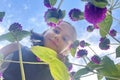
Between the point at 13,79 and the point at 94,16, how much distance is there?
153 cm

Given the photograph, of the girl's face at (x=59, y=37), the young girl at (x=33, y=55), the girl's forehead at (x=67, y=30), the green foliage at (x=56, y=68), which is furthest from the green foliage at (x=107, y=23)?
the girl's forehead at (x=67, y=30)

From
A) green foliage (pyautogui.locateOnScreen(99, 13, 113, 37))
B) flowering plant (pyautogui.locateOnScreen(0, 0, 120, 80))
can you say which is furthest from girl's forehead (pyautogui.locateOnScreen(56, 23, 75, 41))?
green foliage (pyautogui.locateOnScreen(99, 13, 113, 37))

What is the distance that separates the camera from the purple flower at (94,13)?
2.31 feet

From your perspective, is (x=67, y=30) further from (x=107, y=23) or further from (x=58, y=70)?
(x=58, y=70)

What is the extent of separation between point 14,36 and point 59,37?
142cm

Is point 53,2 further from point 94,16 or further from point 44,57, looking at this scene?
point 44,57

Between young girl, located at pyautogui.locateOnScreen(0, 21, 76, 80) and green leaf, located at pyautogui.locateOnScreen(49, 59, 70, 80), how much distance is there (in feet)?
4.71

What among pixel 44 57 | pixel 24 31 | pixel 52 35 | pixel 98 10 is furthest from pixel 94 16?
pixel 52 35

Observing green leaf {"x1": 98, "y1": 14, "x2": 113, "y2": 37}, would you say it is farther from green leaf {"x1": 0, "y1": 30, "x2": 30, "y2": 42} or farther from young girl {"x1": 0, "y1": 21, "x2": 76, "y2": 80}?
young girl {"x1": 0, "y1": 21, "x2": 76, "y2": 80}

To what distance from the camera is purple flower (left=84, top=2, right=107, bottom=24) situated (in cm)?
70

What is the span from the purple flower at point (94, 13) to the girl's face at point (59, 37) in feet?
5.09

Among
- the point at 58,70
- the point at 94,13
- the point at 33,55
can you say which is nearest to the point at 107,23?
the point at 94,13

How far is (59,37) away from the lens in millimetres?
2414

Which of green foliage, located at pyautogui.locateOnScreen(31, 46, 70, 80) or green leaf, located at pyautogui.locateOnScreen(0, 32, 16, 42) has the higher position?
green leaf, located at pyautogui.locateOnScreen(0, 32, 16, 42)
